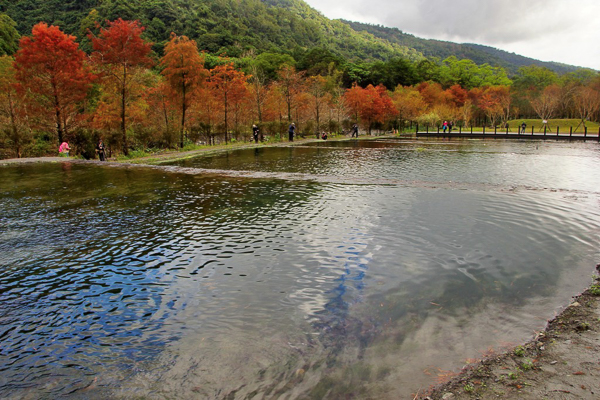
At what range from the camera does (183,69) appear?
30906 millimetres

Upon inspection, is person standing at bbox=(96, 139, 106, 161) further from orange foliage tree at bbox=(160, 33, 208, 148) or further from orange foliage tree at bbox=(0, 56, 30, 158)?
orange foliage tree at bbox=(0, 56, 30, 158)

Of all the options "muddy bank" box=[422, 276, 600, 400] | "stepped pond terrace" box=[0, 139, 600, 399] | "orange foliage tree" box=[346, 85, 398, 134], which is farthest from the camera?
"orange foliage tree" box=[346, 85, 398, 134]

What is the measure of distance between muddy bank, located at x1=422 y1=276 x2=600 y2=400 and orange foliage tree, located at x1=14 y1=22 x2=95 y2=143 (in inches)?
1231

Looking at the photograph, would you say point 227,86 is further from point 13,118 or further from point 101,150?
point 13,118

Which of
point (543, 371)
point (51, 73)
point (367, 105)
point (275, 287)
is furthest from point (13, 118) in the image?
point (367, 105)

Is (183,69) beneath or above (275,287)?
above

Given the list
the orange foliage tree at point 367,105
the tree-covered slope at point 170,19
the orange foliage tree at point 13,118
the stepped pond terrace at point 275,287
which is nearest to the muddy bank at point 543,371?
the stepped pond terrace at point 275,287

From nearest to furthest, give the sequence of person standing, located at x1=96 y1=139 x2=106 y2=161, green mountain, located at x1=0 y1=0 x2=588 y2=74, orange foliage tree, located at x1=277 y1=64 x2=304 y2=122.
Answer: person standing, located at x1=96 y1=139 x2=106 y2=161
orange foliage tree, located at x1=277 y1=64 x2=304 y2=122
green mountain, located at x1=0 y1=0 x2=588 y2=74

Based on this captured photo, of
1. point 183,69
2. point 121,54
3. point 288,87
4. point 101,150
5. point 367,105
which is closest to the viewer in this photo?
point 101,150

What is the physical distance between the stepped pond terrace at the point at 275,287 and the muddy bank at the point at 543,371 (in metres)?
0.26

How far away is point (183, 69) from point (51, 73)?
948 centimetres

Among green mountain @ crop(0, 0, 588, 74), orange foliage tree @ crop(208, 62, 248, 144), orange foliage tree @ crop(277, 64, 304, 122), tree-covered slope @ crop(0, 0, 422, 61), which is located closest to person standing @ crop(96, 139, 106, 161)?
orange foliage tree @ crop(208, 62, 248, 144)

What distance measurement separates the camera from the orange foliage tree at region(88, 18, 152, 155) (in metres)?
25.7

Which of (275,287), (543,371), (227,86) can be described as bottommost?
(543,371)
